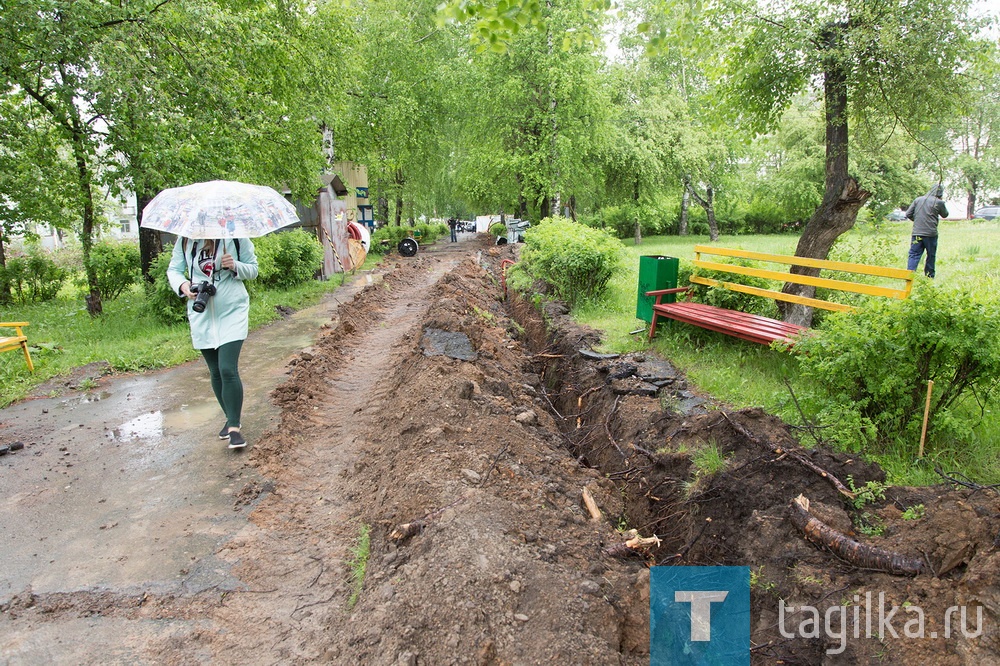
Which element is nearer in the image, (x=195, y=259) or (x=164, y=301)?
(x=195, y=259)

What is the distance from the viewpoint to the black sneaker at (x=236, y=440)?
4609mm

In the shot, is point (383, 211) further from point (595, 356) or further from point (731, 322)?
point (731, 322)

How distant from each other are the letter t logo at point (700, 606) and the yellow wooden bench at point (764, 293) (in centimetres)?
254


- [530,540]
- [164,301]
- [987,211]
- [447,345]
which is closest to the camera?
[530,540]

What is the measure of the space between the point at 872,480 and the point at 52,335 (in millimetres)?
11294

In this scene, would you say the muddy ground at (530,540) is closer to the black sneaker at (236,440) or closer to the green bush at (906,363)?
the black sneaker at (236,440)

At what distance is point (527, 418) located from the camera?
5.16 m

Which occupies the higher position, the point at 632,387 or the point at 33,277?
the point at 33,277

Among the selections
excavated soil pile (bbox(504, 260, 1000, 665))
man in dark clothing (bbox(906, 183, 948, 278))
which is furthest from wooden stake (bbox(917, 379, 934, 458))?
man in dark clothing (bbox(906, 183, 948, 278))

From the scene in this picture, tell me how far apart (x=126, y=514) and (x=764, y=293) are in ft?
19.9

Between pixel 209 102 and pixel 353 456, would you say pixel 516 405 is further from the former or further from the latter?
pixel 209 102

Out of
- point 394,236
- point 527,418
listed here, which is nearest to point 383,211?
point 394,236

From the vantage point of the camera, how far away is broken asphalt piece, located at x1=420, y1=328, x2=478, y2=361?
20.6 feet

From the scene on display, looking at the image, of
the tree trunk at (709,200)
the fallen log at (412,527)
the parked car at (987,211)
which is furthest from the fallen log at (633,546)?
the parked car at (987,211)
